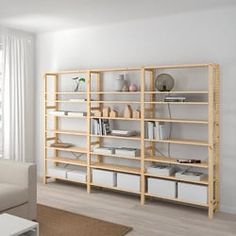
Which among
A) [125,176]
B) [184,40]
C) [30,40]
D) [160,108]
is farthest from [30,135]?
[184,40]

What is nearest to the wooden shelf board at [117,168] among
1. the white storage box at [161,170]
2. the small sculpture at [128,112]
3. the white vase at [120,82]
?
the white storage box at [161,170]

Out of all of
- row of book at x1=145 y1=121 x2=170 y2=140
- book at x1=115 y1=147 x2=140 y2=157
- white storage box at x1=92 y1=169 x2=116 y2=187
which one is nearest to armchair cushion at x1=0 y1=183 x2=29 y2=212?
white storage box at x1=92 y1=169 x2=116 y2=187

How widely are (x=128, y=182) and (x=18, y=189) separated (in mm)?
1548

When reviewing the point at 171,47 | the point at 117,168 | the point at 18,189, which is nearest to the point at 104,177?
the point at 117,168

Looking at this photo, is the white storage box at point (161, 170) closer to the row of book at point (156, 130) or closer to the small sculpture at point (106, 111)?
the row of book at point (156, 130)

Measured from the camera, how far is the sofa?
3.29 m

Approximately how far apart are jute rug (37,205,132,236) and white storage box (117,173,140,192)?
2.78 ft

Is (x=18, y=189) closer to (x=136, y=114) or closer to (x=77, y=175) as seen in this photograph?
(x=77, y=175)

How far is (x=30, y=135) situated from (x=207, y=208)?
125 inches

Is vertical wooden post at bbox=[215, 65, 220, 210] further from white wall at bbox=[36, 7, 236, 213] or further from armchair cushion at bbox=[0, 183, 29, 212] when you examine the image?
armchair cushion at bbox=[0, 183, 29, 212]

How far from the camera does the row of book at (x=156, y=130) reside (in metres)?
4.14

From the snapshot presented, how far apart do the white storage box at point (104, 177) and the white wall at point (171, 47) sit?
57.2 inches

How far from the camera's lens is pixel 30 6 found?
3953 mm

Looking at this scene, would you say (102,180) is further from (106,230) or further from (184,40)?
(184,40)
